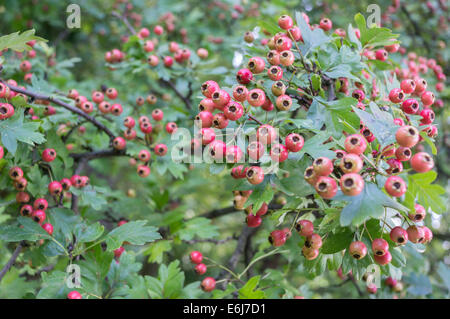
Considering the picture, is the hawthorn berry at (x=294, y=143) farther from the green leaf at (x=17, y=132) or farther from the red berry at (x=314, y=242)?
the green leaf at (x=17, y=132)

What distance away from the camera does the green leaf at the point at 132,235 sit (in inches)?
73.0

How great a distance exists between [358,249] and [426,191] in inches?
12.8

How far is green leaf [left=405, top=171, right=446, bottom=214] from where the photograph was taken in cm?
135

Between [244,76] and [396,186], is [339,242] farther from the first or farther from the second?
[244,76]

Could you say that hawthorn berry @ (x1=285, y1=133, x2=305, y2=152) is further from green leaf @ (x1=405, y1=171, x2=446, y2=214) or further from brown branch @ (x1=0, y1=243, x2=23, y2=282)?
brown branch @ (x1=0, y1=243, x2=23, y2=282)

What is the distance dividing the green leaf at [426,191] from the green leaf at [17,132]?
5.13 feet

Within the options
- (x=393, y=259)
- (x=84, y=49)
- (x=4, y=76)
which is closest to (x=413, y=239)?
(x=393, y=259)

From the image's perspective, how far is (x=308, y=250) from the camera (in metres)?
1.55

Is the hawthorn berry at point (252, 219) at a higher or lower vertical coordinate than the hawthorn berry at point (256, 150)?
lower

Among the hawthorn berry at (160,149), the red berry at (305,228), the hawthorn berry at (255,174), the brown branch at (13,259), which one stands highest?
the hawthorn berry at (255,174)

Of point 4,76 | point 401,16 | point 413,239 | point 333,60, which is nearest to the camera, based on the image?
point 413,239

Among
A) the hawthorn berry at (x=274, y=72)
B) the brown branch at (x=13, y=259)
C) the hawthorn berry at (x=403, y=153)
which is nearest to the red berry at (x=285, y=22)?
the hawthorn berry at (x=274, y=72)

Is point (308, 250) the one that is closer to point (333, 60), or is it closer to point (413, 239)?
point (413, 239)
